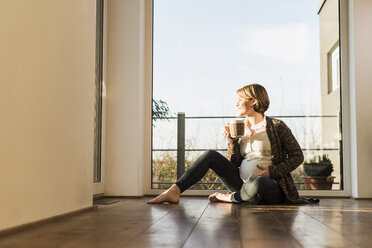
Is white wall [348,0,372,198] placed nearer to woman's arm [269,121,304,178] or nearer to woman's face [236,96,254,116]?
woman's arm [269,121,304,178]

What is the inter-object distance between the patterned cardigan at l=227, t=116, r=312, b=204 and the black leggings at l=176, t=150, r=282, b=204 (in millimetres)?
70

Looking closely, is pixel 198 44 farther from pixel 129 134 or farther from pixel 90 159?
pixel 90 159

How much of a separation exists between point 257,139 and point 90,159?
114cm

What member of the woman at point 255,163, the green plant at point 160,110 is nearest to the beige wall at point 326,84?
the woman at point 255,163

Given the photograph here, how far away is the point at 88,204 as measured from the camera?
2.67m

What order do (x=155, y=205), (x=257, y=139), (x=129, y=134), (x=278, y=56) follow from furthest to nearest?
(x=278, y=56) → (x=129, y=134) → (x=257, y=139) → (x=155, y=205)

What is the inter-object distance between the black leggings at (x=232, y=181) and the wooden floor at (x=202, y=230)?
0.46 metres

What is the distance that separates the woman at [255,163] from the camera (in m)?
3.00

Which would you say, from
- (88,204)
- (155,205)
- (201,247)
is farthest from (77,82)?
(201,247)

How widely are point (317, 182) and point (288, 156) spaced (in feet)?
2.60

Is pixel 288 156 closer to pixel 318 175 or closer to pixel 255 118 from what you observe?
pixel 255 118

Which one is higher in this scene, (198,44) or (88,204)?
(198,44)

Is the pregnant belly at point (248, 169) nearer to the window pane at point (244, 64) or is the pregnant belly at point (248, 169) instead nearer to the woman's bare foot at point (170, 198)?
the woman's bare foot at point (170, 198)

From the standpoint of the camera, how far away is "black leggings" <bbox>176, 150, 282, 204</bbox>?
2.93 metres
